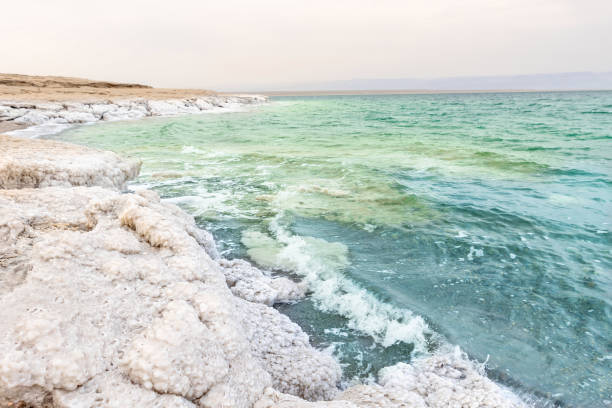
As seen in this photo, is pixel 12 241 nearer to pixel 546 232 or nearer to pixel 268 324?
pixel 268 324

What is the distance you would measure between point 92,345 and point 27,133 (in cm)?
2957

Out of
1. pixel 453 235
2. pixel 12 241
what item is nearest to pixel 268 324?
pixel 12 241

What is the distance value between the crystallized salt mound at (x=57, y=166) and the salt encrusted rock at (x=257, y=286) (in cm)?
327

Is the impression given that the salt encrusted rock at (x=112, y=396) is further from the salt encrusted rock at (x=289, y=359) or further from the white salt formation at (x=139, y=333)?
the salt encrusted rock at (x=289, y=359)

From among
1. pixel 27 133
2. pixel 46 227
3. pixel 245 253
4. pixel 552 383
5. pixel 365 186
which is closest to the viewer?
pixel 46 227

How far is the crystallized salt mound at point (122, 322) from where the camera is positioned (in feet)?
8.65

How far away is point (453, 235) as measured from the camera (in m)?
8.98

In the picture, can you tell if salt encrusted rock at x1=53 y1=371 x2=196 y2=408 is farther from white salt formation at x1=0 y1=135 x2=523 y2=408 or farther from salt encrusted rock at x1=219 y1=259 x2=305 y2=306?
salt encrusted rock at x1=219 y1=259 x2=305 y2=306

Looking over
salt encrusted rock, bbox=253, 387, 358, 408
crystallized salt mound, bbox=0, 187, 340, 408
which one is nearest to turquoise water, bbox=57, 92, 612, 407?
salt encrusted rock, bbox=253, 387, 358, 408

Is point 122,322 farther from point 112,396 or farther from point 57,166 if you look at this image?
point 57,166

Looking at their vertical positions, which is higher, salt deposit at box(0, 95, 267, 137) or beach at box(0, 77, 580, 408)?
salt deposit at box(0, 95, 267, 137)

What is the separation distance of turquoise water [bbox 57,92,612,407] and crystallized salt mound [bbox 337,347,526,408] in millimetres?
428

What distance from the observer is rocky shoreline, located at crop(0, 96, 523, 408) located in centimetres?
266

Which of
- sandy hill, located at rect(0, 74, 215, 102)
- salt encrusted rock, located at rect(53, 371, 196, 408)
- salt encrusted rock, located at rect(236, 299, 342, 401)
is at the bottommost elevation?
salt encrusted rock, located at rect(236, 299, 342, 401)
